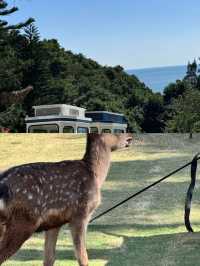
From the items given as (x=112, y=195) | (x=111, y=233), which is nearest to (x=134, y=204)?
(x=112, y=195)

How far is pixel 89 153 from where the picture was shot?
18.2ft

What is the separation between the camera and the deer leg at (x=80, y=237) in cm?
495

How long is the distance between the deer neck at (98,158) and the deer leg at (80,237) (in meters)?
0.49

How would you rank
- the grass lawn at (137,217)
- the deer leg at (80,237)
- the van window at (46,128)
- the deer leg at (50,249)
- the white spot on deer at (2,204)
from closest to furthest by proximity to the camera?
1. the white spot on deer at (2,204)
2. the deer leg at (80,237)
3. the deer leg at (50,249)
4. the grass lawn at (137,217)
5. the van window at (46,128)

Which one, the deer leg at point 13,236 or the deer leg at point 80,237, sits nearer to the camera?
the deer leg at point 13,236

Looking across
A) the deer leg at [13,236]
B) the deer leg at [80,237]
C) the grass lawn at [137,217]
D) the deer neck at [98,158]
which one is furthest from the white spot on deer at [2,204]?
the grass lawn at [137,217]

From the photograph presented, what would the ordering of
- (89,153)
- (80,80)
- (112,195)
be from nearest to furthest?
(89,153) < (112,195) < (80,80)

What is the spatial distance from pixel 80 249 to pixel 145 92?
69620mm

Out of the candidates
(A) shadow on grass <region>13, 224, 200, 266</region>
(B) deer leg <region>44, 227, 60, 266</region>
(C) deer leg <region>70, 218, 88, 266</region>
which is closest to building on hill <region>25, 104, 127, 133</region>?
(A) shadow on grass <region>13, 224, 200, 266</region>

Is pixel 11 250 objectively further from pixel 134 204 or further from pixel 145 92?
pixel 145 92

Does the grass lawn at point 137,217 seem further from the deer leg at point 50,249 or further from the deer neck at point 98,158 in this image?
the deer neck at point 98,158

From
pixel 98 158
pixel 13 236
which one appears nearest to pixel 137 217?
pixel 98 158

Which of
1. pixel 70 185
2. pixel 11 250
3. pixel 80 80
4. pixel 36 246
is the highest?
pixel 80 80

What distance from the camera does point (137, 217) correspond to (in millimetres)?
8992
